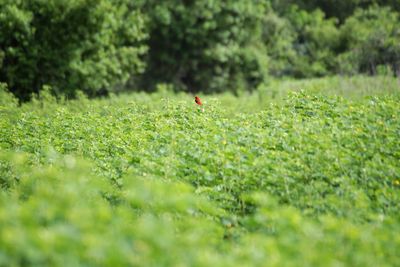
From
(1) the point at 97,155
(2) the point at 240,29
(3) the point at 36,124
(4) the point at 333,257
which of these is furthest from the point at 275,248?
(2) the point at 240,29

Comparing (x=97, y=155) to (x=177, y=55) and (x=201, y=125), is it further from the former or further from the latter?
(x=177, y=55)

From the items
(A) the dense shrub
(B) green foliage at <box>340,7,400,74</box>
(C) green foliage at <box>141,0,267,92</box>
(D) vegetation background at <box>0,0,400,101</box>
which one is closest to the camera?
(D) vegetation background at <box>0,0,400,101</box>

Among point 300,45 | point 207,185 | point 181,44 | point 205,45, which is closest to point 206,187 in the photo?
point 207,185

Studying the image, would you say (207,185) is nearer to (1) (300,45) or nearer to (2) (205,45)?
(2) (205,45)

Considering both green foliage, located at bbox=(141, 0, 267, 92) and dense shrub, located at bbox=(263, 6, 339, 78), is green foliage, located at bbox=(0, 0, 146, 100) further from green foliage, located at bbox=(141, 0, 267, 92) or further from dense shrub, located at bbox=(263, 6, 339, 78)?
dense shrub, located at bbox=(263, 6, 339, 78)

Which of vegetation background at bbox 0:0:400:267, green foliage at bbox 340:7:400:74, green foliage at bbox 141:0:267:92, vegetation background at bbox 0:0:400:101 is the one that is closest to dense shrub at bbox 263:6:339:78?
vegetation background at bbox 0:0:400:101

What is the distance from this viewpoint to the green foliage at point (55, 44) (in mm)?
14016

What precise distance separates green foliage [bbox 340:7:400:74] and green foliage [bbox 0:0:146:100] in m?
9.08

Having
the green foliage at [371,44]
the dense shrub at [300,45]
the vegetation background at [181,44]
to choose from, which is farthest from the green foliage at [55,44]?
the dense shrub at [300,45]

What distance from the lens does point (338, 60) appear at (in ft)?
74.8

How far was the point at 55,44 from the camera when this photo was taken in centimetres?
1490

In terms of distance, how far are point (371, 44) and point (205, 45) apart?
6.90m

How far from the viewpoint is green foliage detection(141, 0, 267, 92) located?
66.2 feet

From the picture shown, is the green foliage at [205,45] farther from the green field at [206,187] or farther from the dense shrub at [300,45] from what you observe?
the green field at [206,187]
